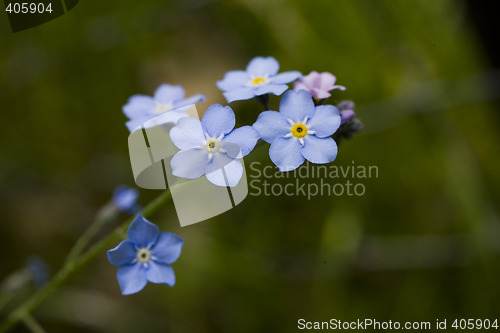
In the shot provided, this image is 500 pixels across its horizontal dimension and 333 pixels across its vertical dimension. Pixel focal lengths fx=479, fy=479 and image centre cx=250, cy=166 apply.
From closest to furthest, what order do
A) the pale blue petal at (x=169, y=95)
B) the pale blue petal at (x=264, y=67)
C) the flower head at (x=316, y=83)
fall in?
the flower head at (x=316, y=83) < the pale blue petal at (x=264, y=67) < the pale blue petal at (x=169, y=95)

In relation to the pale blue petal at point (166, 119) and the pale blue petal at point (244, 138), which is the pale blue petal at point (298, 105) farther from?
the pale blue petal at point (166, 119)

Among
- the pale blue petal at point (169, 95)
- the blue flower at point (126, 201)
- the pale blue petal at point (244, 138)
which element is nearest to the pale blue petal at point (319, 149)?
the pale blue petal at point (244, 138)

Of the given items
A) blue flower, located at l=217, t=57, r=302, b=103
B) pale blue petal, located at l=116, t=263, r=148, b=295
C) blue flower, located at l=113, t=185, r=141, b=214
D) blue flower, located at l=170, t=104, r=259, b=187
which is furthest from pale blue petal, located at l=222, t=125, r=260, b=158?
blue flower, located at l=113, t=185, r=141, b=214

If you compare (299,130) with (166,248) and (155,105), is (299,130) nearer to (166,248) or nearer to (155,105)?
(166,248)

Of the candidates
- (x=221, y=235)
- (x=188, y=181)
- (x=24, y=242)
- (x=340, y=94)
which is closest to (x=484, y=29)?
(x=340, y=94)

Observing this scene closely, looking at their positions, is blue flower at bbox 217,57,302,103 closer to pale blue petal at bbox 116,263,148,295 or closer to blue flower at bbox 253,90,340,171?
blue flower at bbox 253,90,340,171
